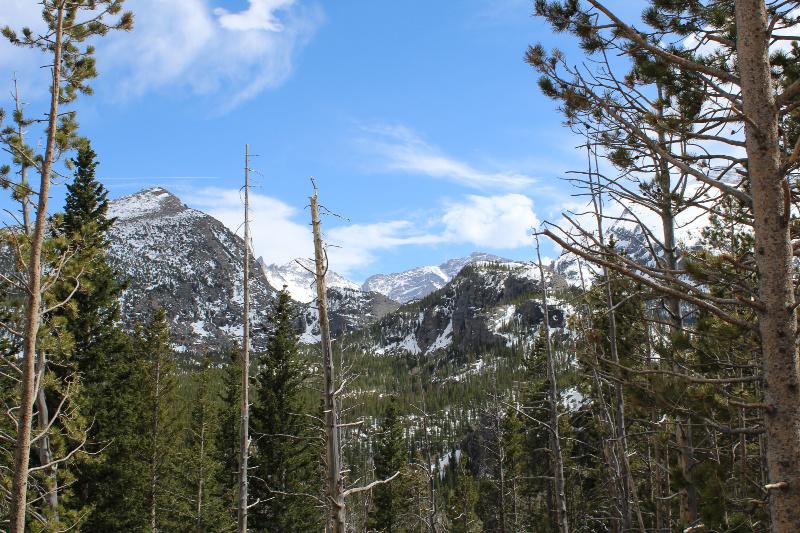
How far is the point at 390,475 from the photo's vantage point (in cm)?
3322

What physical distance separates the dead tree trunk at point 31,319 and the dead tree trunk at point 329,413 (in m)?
3.88

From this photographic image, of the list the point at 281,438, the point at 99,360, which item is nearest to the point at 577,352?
the point at 99,360

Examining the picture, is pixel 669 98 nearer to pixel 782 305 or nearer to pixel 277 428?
pixel 782 305

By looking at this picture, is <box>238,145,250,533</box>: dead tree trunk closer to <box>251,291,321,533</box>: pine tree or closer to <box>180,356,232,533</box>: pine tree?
<box>251,291,321,533</box>: pine tree

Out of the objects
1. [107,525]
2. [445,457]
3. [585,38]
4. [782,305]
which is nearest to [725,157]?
[782,305]

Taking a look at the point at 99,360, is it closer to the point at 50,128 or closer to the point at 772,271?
the point at 50,128

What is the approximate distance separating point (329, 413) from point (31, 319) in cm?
438

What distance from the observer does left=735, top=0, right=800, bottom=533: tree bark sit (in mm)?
3242

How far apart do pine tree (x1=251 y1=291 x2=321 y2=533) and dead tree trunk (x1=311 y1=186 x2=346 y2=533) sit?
14.3 metres

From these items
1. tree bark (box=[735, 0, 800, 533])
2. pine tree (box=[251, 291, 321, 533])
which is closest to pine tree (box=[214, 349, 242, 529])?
pine tree (box=[251, 291, 321, 533])

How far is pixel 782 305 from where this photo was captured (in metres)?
3.43

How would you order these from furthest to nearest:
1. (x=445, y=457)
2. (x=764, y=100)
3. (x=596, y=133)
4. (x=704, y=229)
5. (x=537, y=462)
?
(x=445, y=457) < (x=537, y=462) < (x=704, y=229) < (x=596, y=133) < (x=764, y=100)

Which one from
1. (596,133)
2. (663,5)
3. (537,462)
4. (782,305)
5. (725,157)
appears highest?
(663,5)

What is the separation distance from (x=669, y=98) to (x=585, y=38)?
131cm
